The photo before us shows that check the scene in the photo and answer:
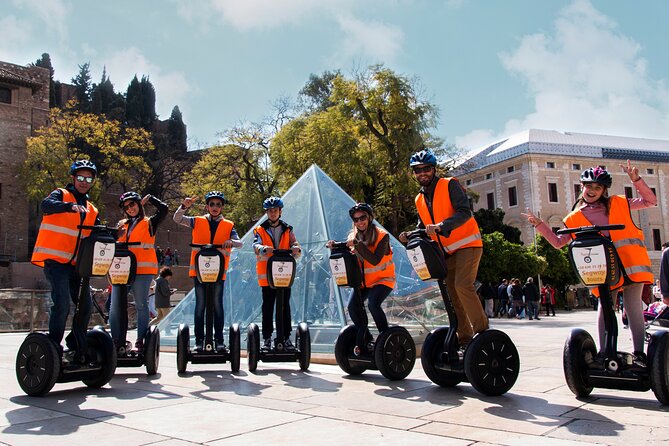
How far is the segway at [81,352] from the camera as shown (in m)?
4.70

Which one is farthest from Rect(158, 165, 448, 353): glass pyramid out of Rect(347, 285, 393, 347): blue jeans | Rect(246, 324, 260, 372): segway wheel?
Rect(347, 285, 393, 347): blue jeans

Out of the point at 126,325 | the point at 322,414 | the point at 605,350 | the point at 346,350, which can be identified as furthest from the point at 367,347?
the point at 126,325

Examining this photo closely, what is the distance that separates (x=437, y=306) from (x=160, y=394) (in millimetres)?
5475

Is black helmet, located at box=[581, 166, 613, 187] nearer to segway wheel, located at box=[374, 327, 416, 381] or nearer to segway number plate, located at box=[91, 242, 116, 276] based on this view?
segway wheel, located at box=[374, 327, 416, 381]

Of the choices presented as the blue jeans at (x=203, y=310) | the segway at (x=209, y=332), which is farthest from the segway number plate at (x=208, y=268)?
the blue jeans at (x=203, y=310)

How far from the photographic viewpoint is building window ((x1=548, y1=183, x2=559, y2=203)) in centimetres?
4925

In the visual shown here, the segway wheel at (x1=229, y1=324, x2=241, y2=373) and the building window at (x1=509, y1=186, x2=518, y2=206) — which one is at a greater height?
the building window at (x1=509, y1=186, x2=518, y2=206)

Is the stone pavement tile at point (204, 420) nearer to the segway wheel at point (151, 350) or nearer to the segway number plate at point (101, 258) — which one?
the segway number plate at point (101, 258)

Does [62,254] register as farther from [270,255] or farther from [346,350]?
[346,350]

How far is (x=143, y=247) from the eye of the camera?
250 inches

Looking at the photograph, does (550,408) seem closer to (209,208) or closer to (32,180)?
(209,208)

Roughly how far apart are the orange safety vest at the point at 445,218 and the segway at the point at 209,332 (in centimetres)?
237

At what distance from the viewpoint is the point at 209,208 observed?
6.71m

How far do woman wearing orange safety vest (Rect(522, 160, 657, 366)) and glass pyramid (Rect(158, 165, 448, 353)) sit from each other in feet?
13.2
